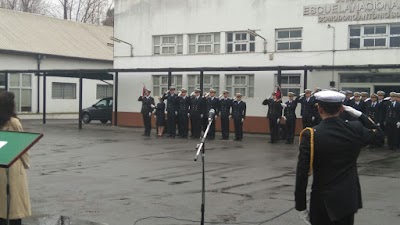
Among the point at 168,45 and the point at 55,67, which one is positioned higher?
the point at 168,45

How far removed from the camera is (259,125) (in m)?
25.8

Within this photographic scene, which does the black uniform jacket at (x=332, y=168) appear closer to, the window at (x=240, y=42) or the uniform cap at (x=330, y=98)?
the uniform cap at (x=330, y=98)

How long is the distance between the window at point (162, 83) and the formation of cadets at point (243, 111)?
14.8 ft

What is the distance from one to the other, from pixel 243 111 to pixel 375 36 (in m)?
6.89

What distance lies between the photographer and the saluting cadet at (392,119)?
19.0 m

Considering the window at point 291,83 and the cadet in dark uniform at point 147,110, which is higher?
the window at point 291,83

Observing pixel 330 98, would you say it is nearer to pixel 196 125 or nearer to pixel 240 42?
pixel 196 125

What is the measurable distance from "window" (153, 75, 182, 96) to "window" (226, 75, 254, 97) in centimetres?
309

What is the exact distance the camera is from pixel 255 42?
26.4 m

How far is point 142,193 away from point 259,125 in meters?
16.5

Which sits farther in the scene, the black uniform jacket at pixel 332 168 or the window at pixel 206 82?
the window at pixel 206 82

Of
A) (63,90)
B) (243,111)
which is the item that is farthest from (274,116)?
(63,90)

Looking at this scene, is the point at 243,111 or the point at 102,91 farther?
the point at 102,91

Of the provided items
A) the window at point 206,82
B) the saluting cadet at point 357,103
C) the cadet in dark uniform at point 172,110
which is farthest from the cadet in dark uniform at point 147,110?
the saluting cadet at point 357,103
